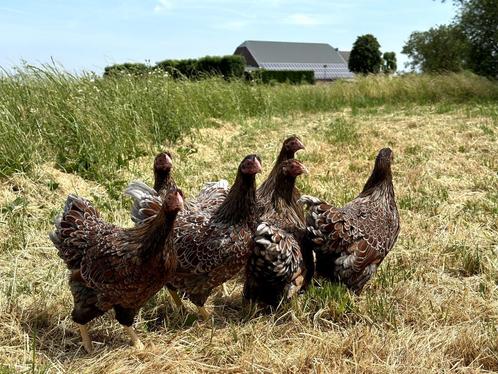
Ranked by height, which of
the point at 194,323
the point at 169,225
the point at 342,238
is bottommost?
the point at 194,323

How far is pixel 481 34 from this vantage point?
1855 centimetres

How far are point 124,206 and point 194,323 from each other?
225 centimetres

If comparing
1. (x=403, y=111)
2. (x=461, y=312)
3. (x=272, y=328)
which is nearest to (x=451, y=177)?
(x=461, y=312)

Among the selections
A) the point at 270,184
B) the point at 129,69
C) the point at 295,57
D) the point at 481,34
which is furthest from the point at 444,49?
the point at 295,57

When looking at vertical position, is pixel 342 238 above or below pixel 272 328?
above

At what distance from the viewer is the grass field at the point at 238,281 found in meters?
2.55

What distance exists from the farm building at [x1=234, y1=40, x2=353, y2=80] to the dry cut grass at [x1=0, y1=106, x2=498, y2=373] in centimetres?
4907

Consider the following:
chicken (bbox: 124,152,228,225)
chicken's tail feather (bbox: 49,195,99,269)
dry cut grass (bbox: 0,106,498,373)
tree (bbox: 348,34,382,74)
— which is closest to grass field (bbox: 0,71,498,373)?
dry cut grass (bbox: 0,106,498,373)

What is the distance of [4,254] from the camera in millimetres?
3748

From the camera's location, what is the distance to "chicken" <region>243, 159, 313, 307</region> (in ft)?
9.83

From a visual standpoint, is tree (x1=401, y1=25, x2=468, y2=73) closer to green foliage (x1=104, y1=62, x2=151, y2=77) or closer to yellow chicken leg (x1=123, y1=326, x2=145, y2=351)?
green foliage (x1=104, y1=62, x2=151, y2=77)

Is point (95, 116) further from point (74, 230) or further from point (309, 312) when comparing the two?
point (309, 312)

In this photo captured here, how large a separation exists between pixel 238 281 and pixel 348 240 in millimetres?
950

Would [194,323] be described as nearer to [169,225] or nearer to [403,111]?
[169,225]
